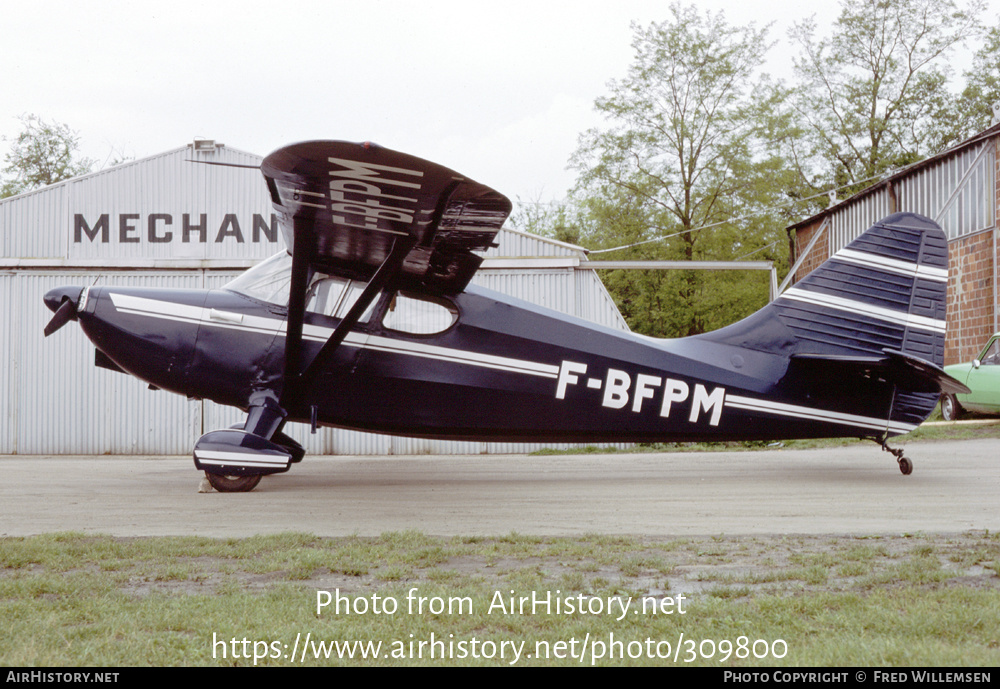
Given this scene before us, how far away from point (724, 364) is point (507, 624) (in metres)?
5.46

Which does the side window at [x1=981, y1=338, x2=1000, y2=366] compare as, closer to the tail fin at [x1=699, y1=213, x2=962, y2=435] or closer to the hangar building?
the hangar building

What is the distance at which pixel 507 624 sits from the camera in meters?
2.92

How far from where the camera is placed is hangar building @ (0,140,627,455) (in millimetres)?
13195

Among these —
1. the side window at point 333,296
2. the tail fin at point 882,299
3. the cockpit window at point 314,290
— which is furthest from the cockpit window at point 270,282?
the tail fin at point 882,299

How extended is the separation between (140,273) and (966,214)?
1818cm

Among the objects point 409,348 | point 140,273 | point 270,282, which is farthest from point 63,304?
point 140,273

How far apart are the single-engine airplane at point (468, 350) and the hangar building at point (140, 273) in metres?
5.61

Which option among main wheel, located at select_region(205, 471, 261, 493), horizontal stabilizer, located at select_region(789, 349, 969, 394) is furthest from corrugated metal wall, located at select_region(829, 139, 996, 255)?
main wheel, located at select_region(205, 471, 261, 493)

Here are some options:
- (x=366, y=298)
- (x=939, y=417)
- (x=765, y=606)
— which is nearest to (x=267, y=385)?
(x=366, y=298)

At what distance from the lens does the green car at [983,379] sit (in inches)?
577

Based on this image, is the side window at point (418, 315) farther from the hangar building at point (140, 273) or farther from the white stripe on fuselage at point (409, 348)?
the hangar building at point (140, 273)

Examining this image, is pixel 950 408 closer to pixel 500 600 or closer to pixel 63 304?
pixel 500 600

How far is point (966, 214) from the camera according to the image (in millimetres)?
17625

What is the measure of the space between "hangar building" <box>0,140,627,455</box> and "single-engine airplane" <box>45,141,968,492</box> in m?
5.61
